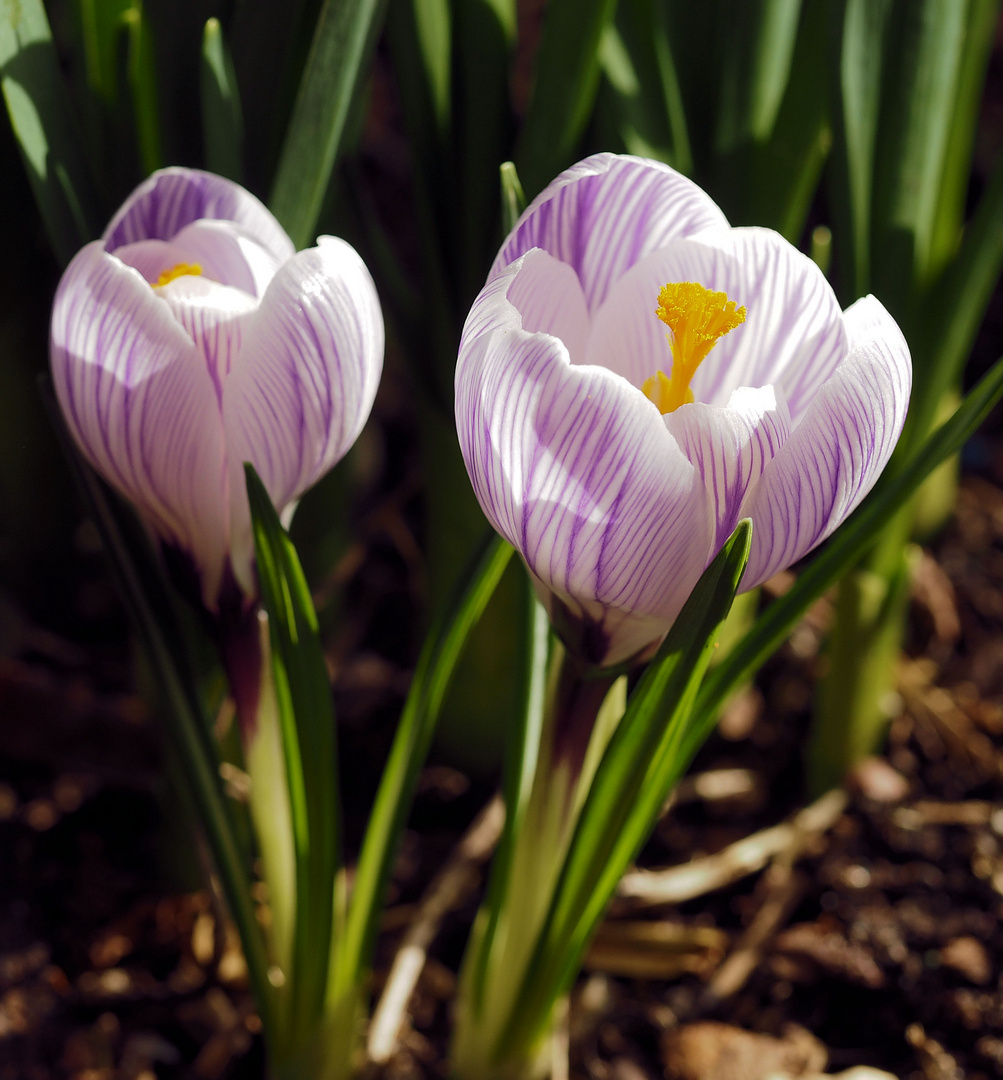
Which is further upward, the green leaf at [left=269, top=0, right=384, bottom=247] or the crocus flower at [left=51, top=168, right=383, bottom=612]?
the green leaf at [left=269, top=0, right=384, bottom=247]

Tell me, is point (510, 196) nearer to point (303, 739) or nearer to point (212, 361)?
point (212, 361)

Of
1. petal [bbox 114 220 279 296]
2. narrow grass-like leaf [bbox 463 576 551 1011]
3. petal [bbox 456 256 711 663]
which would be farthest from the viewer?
narrow grass-like leaf [bbox 463 576 551 1011]

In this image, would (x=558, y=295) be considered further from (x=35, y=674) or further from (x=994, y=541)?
(x=994, y=541)

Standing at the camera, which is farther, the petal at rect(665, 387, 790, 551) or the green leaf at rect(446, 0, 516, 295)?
the green leaf at rect(446, 0, 516, 295)

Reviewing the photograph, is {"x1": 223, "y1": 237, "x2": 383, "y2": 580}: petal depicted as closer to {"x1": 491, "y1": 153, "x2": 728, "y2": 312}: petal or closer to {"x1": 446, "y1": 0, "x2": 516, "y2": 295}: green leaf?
{"x1": 491, "y1": 153, "x2": 728, "y2": 312}: petal

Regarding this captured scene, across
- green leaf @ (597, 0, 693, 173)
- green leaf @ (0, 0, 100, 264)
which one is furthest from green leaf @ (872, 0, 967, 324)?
green leaf @ (0, 0, 100, 264)


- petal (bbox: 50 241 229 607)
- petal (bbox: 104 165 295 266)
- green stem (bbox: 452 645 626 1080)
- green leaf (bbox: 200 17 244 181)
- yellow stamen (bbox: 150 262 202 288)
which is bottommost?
green stem (bbox: 452 645 626 1080)

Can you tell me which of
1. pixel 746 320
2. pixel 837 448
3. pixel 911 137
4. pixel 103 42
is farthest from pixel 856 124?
pixel 103 42
